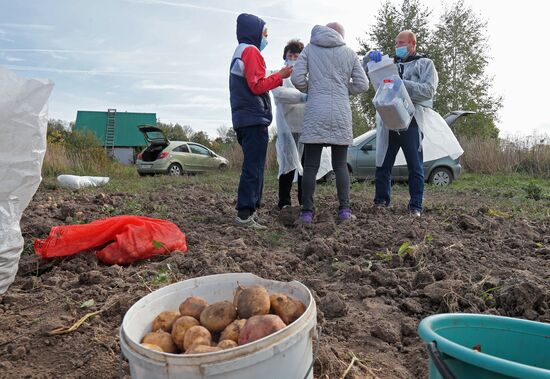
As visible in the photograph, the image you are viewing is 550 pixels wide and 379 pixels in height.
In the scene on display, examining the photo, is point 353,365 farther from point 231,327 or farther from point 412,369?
point 231,327

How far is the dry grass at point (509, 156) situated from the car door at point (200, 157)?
325 inches

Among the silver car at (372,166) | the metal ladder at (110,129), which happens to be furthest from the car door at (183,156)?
the metal ladder at (110,129)

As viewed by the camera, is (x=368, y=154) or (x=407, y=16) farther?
(x=407, y=16)

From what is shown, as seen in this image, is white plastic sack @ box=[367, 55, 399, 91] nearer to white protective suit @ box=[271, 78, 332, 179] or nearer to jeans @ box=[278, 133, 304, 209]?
white protective suit @ box=[271, 78, 332, 179]

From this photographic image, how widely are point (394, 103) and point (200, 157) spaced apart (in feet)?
37.6

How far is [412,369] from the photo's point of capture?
1.68 metres

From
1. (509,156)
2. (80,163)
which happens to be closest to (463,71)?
(509,156)

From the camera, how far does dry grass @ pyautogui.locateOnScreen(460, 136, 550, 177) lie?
11773 millimetres

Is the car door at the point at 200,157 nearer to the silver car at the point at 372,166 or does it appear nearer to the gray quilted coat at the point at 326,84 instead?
the silver car at the point at 372,166

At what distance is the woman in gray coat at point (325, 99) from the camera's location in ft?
12.3

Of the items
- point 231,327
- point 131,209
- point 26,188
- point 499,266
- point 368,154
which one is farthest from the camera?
point 368,154

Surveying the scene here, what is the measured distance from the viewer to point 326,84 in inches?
149

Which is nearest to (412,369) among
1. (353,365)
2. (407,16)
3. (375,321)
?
(353,365)

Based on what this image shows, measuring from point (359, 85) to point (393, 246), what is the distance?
1629 millimetres
